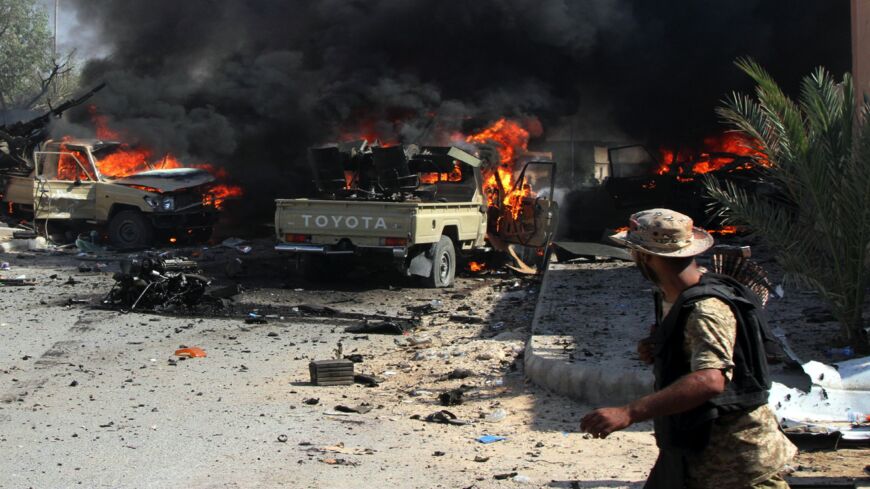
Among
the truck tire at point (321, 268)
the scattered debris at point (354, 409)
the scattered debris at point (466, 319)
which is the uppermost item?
the truck tire at point (321, 268)

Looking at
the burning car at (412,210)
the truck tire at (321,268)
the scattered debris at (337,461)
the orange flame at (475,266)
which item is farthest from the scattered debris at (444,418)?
the orange flame at (475,266)

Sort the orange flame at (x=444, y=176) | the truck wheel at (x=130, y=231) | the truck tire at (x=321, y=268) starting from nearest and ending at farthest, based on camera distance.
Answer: the truck tire at (x=321, y=268), the orange flame at (x=444, y=176), the truck wheel at (x=130, y=231)

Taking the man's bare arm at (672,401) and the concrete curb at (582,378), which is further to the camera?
the concrete curb at (582,378)

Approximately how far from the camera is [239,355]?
8.13 m

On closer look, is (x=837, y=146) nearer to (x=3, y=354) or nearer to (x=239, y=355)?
(x=239, y=355)

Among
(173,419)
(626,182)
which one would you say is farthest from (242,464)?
(626,182)

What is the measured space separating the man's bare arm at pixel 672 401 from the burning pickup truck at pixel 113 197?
49.3ft

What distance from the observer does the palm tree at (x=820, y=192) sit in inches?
265

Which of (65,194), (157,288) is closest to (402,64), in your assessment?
(65,194)

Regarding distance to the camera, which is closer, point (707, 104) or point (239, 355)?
point (239, 355)

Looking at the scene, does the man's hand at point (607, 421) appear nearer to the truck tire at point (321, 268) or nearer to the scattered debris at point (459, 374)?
the scattered debris at point (459, 374)

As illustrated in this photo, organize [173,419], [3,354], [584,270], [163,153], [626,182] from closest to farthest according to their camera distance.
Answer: [173,419] → [3,354] → [584,270] → [626,182] → [163,153]

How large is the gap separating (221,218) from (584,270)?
9.51 meters

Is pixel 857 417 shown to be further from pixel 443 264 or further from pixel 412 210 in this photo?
pixel 443 264
